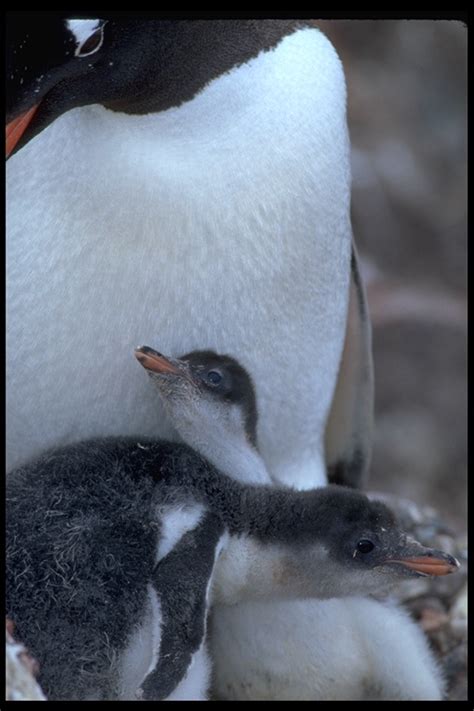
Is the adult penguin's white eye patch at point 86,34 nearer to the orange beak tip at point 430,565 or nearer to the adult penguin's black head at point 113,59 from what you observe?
the adult penguin's black head at point 113,59

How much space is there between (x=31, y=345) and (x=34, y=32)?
1.27 ft

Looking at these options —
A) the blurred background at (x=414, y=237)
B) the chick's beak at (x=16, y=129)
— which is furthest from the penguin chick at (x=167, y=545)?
the blurred background at (x=414, y=237)

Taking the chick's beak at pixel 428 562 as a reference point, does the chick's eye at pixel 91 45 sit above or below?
above

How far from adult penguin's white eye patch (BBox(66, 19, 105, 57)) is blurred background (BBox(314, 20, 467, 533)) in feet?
4.31

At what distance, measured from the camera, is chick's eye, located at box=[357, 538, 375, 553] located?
142cm

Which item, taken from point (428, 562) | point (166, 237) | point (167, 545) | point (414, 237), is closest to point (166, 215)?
Result: point (166, 237)

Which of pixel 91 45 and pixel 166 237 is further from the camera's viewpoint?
pixel 166 237

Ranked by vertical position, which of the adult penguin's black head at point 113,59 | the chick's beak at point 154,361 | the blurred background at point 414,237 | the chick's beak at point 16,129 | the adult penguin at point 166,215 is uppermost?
the adult penguin's black head at point 113,59

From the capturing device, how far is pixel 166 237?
1.45 meters


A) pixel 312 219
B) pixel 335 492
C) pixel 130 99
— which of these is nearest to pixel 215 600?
pixel 335 492

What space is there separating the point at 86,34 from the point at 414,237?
223 cm

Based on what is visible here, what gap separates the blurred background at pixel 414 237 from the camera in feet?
9.73

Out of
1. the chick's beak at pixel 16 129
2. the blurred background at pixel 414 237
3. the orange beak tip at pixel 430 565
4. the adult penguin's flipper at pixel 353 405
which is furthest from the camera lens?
the blurred background at pixel 414 237

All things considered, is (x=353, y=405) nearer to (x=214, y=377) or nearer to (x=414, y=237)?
(x=214, y=377)
